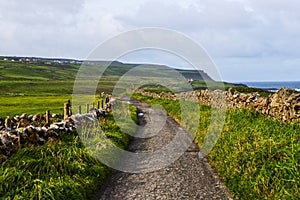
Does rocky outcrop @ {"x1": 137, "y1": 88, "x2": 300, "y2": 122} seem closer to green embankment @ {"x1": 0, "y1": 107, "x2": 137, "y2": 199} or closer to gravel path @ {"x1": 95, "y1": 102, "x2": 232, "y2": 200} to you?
gravel path @ {"x1": 95, "y1": 102, "x2": 232, "y2": 200}

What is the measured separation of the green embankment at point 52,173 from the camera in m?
9.51

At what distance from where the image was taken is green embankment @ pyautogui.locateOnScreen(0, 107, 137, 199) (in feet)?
31.2

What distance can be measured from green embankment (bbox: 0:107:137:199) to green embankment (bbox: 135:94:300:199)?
14.3 ft

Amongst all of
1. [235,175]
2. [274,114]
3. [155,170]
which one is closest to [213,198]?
[235,175]

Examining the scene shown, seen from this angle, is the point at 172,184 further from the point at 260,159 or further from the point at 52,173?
the point at 52,173

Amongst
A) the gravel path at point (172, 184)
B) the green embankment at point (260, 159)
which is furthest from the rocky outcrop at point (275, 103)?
the gravel path at point (172, 184)

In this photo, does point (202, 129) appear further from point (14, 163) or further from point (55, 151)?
point (14, 163)

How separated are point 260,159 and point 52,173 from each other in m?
6.26

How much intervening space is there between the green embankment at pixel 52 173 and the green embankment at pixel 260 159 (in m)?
4.36

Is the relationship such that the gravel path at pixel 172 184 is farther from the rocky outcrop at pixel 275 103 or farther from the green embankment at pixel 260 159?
the rocky outcrop at pixel 275 103

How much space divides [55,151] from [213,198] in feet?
19.6

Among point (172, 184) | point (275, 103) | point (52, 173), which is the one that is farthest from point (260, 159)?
point (52, 173)

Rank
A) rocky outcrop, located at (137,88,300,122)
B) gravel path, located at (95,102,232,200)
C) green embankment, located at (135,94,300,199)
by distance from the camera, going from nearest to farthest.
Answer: green embankment, located at (135,94,300,199), gravel path, located at (95,102,232,200), rocky outcrop, located at (137,88,300,122)

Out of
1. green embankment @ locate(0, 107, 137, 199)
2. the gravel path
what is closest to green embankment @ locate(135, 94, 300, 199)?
the gravel path
